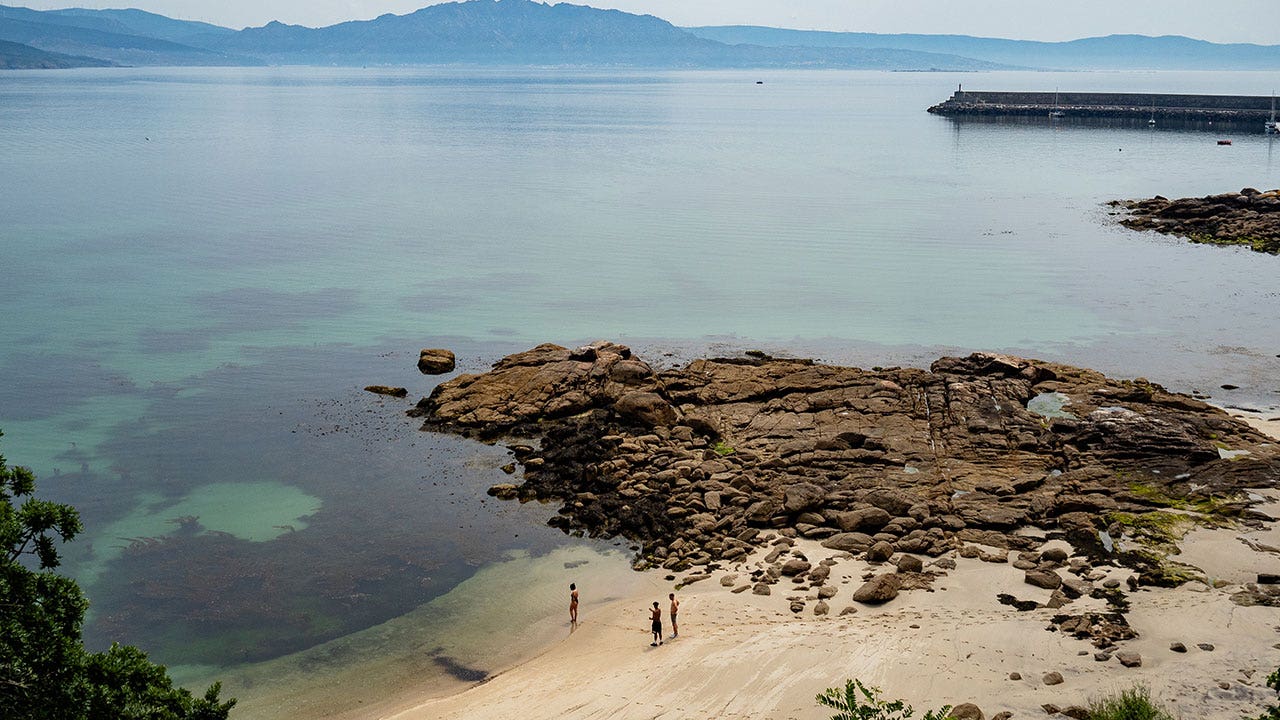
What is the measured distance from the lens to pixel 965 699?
1956cm

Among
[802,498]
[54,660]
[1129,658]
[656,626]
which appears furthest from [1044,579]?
[54,660]

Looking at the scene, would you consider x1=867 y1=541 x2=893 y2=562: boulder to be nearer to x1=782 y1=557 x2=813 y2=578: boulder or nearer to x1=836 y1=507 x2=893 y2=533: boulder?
x1=836 y1=507 x2=893 y2=533: boulder

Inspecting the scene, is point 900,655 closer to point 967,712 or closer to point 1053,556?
point 967,712

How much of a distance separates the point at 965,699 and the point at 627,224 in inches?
2299

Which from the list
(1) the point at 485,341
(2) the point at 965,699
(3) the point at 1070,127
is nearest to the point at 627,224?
(1) the point at 485,341

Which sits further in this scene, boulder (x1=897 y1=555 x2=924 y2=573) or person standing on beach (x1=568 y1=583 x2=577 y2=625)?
boulder (x1=897 y1=555 x2=924 y2=573)

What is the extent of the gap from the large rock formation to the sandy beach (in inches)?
99.2

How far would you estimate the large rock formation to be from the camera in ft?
91.3

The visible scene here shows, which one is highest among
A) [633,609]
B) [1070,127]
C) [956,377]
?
[1070,127]

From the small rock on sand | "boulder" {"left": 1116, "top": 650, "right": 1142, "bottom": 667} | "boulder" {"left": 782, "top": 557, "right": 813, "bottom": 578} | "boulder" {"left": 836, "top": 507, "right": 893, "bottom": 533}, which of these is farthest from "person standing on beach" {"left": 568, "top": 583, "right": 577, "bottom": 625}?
"boulder" {"left": 1116, "top": 650, "right": 1142, "bottom": 667}

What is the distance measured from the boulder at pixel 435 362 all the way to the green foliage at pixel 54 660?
2680cm

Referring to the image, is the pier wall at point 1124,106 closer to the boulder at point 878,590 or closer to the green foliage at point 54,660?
the boulder at point 878,590

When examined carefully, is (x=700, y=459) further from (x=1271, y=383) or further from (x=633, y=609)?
(x=1271, y=383)

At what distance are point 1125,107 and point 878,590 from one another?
168 metres
